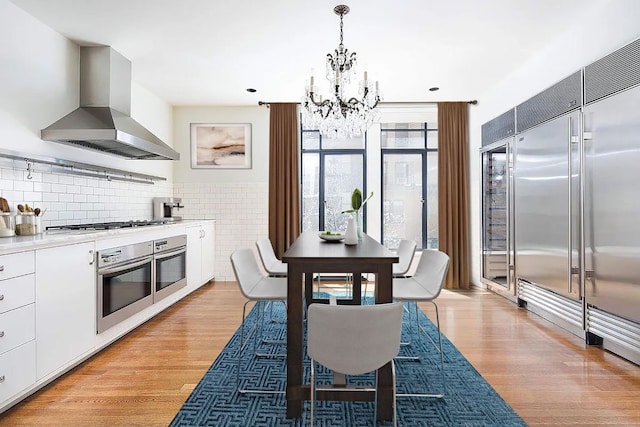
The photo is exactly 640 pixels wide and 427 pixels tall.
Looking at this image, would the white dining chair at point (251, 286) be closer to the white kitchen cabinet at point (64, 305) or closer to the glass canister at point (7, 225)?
the white kitchen cabinet at point (64, 305)

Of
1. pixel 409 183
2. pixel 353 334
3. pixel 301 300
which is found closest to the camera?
pixel 353 334

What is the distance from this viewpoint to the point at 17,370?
6.89ft

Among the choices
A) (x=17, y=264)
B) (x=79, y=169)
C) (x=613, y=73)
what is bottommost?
(x=17, y=264)

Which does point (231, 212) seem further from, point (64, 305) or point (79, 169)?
point (64, 305)

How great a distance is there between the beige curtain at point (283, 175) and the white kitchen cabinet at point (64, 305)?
3.03 m

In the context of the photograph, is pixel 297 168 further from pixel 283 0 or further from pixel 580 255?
pixel 580 255

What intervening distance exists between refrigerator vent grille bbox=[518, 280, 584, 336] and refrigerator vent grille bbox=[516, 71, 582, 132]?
1691 millimetres

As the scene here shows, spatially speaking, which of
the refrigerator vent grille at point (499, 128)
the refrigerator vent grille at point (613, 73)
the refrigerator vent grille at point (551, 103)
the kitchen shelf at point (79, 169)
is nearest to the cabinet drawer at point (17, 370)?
the kitchen shelf at point (79, 169)

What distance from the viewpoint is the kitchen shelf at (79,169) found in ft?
9.62

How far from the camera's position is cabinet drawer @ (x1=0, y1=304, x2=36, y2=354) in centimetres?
201

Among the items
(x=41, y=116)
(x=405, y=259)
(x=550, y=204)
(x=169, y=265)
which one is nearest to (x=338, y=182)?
(x=405, y=259)

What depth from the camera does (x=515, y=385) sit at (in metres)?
2.42

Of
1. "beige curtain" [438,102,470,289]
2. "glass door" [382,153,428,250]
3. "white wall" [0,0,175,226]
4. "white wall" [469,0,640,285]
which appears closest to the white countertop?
"white wall" [0,0,175,226]

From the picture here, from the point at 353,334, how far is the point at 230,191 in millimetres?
4567
